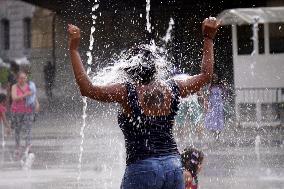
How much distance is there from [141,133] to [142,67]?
0.38m

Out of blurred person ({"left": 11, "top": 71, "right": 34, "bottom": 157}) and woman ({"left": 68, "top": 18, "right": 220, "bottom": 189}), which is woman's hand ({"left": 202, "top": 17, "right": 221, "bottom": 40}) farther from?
blurred person ({"left": 11, "top": 71, "right": 34, "bottom": 157})

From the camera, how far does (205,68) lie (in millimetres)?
4305

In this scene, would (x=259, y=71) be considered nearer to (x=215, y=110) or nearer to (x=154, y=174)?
(x=215, y=110)

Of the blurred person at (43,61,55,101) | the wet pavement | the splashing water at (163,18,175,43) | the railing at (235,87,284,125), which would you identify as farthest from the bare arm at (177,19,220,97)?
the blurred person at (43,61,55,101)

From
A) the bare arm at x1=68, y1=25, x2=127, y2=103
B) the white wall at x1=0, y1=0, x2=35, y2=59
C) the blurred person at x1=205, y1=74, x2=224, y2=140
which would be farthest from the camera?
the white wall at x1=0, y1=0, x2=35, y2=59

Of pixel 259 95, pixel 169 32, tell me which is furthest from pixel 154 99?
pixel 169 32

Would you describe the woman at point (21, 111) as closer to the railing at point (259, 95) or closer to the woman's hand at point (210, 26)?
the railing at point (259, 95)

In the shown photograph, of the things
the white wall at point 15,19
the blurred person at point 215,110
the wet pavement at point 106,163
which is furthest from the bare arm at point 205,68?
the white wall at point 15,19

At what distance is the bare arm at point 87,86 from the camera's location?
402 centimetres

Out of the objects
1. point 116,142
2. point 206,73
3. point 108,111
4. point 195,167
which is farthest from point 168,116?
point 108,111

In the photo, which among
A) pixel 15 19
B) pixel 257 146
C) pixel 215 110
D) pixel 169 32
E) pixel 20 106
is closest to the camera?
pixel 257 146

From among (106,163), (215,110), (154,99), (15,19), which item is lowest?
(106,163)

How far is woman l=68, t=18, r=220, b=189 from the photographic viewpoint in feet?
13.2

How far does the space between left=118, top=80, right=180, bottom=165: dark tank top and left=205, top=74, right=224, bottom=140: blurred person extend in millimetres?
7374
